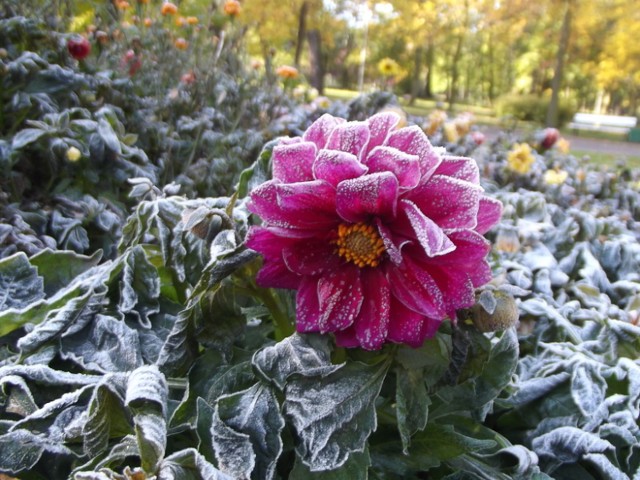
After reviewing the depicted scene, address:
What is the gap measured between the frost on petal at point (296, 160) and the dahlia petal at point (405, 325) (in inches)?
9.5

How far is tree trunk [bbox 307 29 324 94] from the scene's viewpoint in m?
21.8

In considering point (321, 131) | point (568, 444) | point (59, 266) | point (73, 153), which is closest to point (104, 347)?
point (59, 266)

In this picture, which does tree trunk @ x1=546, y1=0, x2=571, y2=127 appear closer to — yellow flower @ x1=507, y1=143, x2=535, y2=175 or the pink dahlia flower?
yellow flower @ x1=507, y1=143, x2=535, y2=175

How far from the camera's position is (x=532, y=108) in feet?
79.2

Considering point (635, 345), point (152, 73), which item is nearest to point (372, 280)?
point (635, 345)

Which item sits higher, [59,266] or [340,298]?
[340,298]

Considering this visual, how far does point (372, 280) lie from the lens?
37.6 inches

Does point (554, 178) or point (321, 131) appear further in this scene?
point (554, 178)

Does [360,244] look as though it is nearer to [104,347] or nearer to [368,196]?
[368,196]

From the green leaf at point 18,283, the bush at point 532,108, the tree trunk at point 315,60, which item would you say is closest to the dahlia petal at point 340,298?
the green leaf at point 18,283

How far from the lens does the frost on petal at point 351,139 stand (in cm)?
94

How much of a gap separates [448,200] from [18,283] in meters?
1.01

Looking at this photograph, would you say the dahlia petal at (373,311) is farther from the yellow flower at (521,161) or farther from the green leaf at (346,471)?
the yellow flower at (521,161)

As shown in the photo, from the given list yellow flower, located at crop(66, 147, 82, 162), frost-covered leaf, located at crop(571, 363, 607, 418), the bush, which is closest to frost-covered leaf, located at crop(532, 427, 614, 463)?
frost-covered leaf, located at crop(571, 363, 607, 418)
